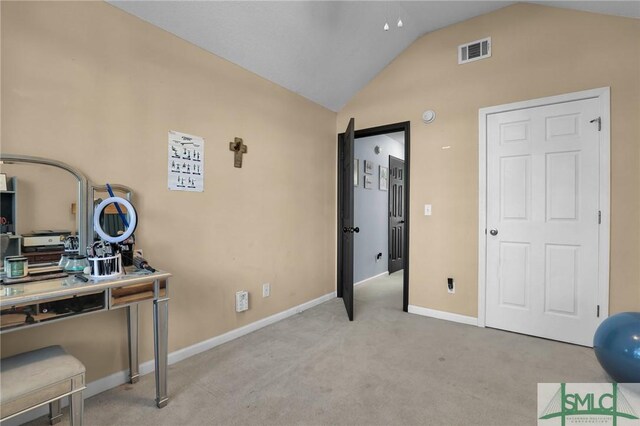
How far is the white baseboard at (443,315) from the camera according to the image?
295 centimetres

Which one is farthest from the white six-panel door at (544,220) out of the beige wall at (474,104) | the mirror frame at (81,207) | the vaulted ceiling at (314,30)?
the mirror frame at (81,207)

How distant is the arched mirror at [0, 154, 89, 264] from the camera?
1.53m

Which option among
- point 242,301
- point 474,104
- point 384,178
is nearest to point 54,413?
point 242,301

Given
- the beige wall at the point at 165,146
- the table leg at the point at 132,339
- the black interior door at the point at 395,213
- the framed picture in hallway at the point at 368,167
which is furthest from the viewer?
the black interior door at the point at 395,213

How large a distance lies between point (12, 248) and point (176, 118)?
1207mm

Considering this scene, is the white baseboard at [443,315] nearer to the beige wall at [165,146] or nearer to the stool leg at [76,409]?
the beige wall at [165,146]

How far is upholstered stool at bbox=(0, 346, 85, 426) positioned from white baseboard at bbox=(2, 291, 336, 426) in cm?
47

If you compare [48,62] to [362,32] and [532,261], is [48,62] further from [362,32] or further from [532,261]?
[532,261]

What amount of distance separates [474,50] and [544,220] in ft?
5.67

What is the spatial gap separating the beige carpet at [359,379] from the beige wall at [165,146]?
1.04 feet

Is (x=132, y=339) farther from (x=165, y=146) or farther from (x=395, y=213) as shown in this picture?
(x=395, y=213)

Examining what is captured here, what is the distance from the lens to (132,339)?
75.7 inches

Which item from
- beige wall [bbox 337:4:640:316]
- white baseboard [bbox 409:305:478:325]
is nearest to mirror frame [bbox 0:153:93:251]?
beige wall [bbox 337:4:640:316]

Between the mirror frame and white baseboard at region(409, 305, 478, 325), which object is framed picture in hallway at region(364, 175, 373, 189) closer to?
white baseboard at region(409, 305, 478, 325)
